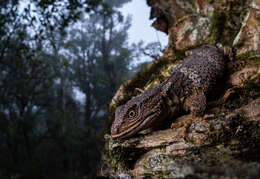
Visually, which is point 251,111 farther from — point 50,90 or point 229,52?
point 50,90

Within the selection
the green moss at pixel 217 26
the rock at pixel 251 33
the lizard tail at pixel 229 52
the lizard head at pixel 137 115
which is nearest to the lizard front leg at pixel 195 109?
the lizard head at pixel 137 115

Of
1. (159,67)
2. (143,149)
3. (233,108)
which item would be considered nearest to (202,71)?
(233,108)

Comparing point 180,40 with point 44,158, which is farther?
point 44,158

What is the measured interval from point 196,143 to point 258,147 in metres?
0.71

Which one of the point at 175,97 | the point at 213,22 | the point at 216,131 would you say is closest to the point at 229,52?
the point at 213,22

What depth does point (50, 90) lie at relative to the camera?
20109 millimetres

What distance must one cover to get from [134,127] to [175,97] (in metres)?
0.87

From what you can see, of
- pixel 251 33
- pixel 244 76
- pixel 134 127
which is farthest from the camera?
pixel 251 33

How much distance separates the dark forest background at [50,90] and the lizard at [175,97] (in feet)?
7.57

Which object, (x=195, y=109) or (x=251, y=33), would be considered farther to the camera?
(x=251, y=33)

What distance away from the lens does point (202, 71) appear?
11.5ft

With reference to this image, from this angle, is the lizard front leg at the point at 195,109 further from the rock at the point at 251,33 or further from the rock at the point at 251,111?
the rock at the point at 251,33

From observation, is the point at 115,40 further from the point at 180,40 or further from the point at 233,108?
the point at 233,108

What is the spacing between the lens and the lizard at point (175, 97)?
9.12 ft
